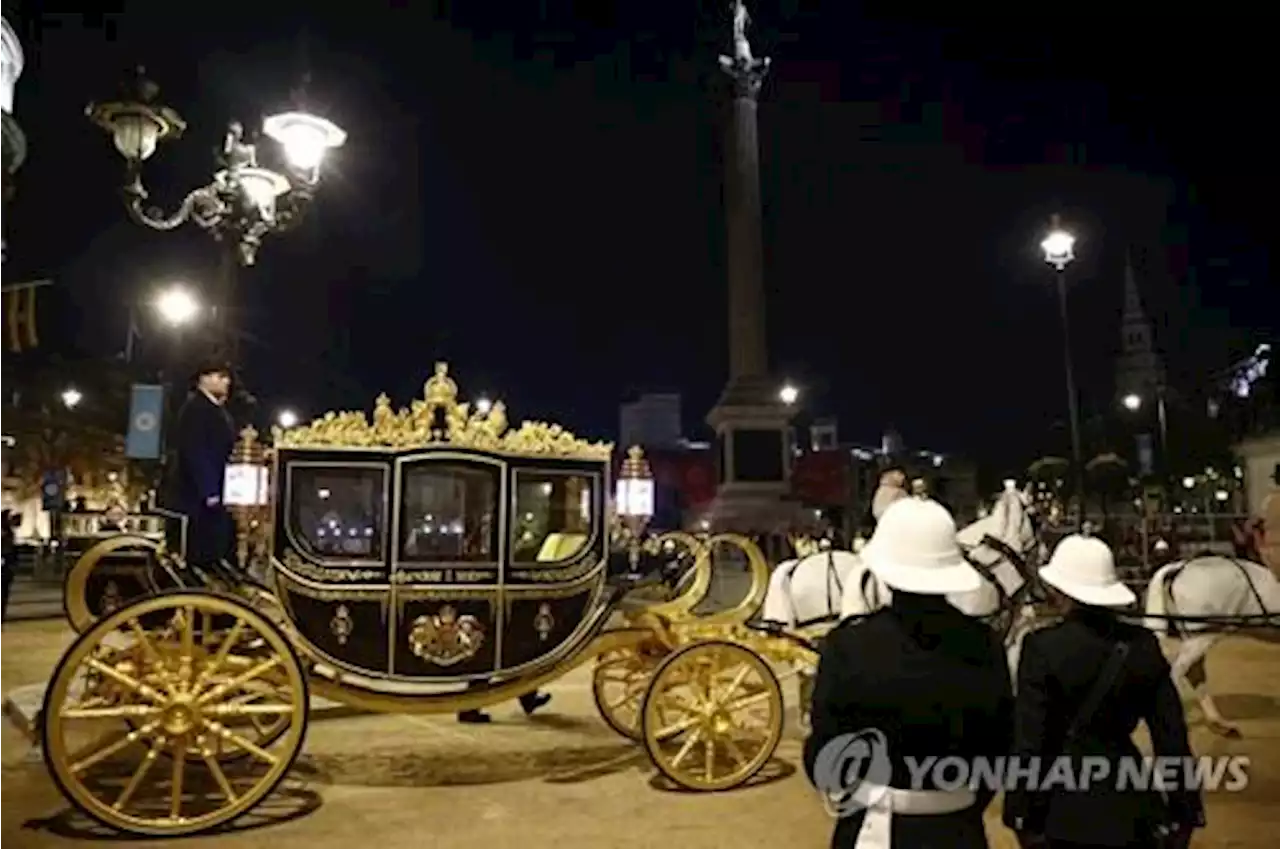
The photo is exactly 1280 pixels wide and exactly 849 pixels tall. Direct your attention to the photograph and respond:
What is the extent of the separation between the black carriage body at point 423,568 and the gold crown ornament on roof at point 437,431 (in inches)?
2.4

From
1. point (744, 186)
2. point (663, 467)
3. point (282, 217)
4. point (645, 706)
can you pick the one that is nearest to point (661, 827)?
point (645, 706)

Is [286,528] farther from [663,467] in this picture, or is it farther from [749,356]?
[663,467]

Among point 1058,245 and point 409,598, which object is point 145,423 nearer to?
point 409,598

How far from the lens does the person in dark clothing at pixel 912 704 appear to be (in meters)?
2.52

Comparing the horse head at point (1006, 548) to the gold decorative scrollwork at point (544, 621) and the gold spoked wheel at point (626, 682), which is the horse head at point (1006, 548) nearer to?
the gold spoked wheel at point (626, 682)

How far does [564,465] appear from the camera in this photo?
264 inches

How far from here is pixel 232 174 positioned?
8.92 meters

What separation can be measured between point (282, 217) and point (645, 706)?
5.91 meters

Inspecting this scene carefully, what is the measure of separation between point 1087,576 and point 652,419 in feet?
221

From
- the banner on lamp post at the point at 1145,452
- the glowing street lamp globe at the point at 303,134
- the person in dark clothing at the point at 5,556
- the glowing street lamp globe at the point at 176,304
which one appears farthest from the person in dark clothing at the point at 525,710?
the banner on lamp post at the point at 1145,452

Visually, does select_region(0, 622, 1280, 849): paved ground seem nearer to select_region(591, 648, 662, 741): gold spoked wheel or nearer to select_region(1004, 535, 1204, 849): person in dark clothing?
select_region(591, 648, 662, 741): gold spoked wheel

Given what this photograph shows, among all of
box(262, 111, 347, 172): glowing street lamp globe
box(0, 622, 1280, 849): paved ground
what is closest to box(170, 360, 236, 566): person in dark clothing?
box(0, 622, 1280, 849): paved ground

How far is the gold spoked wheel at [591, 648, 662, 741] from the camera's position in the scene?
7.54 m

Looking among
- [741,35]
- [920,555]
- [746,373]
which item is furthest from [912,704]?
[741,35]
